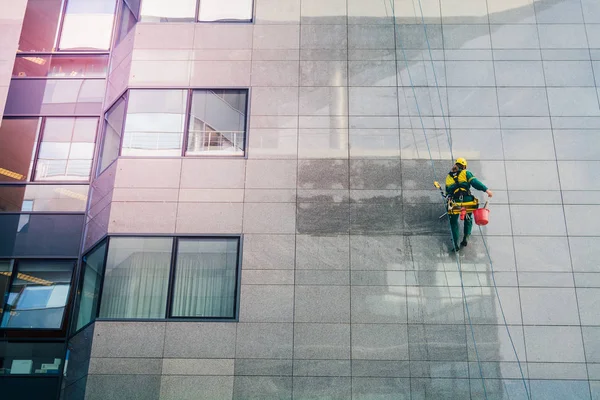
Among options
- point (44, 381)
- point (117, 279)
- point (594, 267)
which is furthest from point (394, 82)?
point (44, 381)

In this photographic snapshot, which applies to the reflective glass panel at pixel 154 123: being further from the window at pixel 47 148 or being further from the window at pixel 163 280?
the window at pixel 163 280

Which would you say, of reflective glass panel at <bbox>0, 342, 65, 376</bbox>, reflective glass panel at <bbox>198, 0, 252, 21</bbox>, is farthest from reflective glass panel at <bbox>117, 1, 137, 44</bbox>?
reflective glass panel at <bbox>0, 342, 65, 376</bbox>

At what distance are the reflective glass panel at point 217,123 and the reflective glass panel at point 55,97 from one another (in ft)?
11.0

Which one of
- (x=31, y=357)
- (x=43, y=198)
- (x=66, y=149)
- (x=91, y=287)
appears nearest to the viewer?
(x=91, y=287)

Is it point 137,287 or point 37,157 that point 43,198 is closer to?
point 37,157

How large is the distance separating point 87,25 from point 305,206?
9.04 metres

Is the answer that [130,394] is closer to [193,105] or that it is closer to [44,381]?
[44,381]

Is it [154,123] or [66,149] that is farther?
[66,149]

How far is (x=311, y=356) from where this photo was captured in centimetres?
1284

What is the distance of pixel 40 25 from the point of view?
17531 millimetres

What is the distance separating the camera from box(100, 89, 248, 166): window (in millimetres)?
14750

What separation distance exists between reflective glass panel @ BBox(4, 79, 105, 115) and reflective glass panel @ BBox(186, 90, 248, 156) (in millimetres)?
3340

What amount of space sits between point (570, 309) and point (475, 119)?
16.3 feet

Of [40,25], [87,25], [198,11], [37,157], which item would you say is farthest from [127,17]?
[37,157]
